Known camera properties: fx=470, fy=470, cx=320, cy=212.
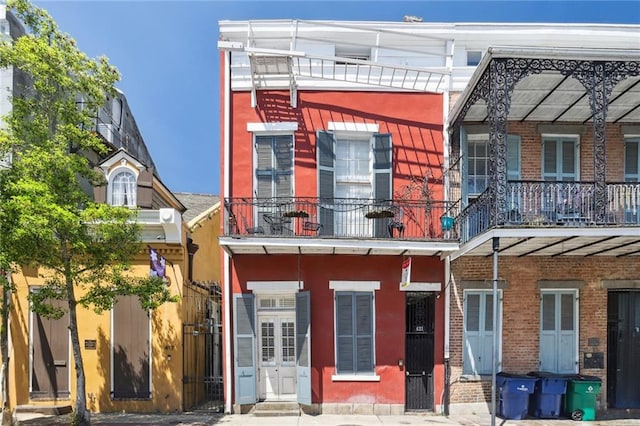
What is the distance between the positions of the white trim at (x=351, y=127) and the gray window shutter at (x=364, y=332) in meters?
3.71

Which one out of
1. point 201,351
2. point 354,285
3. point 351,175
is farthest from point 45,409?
point 351,175

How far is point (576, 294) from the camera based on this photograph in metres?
10.6

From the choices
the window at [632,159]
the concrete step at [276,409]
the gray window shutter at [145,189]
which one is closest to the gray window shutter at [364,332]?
the concrete step at [276,409]

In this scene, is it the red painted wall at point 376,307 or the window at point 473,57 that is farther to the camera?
the window at point 473,57

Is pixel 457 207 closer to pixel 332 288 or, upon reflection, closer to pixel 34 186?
pixel 332 288

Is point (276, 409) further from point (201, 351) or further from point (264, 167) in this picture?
point (264, 167)

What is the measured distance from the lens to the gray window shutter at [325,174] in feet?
34.5

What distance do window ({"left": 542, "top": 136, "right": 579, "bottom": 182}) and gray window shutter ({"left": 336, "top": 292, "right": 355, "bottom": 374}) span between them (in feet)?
17.6

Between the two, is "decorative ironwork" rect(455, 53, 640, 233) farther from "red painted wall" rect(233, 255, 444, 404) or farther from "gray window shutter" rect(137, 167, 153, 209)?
"gray window shutter" rect(137, 167, 153, 209)

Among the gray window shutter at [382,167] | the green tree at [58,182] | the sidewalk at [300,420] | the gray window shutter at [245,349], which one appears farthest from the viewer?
the gray window shutter at [382,167]

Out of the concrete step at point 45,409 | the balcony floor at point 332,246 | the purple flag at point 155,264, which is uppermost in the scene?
the balcony floor at point 332,246

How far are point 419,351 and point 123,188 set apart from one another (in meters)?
7.58

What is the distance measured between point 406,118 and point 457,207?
7.70 ft

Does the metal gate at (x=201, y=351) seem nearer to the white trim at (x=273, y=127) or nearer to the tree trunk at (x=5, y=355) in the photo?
the tree trunk at (x=5, y=355)
